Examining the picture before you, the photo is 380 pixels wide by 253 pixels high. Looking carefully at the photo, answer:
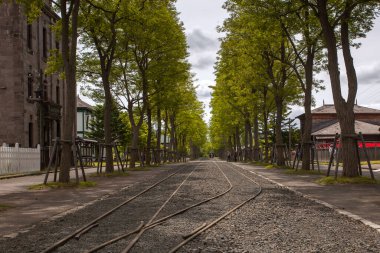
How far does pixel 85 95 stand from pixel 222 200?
24.0 meters

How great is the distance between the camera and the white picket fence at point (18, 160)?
27.3 meters

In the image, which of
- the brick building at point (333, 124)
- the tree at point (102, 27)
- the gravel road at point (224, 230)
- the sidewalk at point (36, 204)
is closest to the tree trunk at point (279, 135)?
the tree at point (102, 27)

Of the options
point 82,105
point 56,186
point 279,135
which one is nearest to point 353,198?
point 56,186

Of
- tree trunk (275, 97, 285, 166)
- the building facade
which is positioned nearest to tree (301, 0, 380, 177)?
tree trunk (275, 97, 285, 166)

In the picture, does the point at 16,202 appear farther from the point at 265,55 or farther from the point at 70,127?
the point at 265,55

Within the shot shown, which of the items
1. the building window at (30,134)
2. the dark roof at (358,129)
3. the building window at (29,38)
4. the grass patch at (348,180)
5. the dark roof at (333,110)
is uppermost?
the building window at (29,38)

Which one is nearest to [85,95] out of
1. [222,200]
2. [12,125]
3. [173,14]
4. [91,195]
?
[12,125]

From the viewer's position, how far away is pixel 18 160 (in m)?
29.6

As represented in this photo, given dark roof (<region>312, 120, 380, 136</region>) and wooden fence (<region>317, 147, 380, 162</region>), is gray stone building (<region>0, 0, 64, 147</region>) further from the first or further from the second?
dark roof (<region>312, 120, 380, 136</region>)

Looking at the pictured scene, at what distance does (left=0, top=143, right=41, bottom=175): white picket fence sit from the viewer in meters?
27.3

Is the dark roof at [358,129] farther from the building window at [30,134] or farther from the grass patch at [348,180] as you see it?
the grass patch at [348,180]

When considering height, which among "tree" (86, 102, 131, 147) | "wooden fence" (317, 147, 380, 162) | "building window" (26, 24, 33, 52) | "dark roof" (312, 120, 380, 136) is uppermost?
"building window" (26, 24, 33, 52)

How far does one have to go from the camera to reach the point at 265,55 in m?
33.3

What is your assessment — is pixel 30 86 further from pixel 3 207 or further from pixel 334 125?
pixel 334 125
